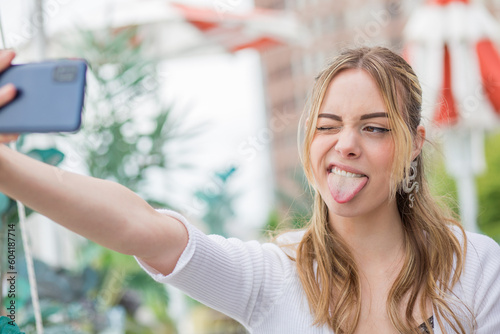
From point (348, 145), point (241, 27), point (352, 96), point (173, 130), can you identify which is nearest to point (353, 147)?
point (348, 145)

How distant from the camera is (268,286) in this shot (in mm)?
1492

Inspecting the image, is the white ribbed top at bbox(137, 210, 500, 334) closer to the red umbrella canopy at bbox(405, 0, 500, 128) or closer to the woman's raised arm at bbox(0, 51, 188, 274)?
the woman's raised arm at bbox(0, 51, 188, 274)

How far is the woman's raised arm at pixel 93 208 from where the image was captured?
0.93 metres

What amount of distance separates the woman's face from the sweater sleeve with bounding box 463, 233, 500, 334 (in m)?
0.27

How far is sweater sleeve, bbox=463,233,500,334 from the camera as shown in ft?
4.93

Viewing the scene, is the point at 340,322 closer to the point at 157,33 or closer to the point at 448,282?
the point at 448,282

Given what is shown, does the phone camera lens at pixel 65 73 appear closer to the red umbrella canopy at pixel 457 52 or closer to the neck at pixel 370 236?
the neck at pixel 370 236

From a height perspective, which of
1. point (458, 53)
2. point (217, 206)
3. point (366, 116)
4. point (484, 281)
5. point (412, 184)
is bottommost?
point (217, 206)

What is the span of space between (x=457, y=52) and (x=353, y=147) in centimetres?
363

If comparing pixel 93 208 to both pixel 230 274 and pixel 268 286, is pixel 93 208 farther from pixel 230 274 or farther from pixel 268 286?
pixel 268 286

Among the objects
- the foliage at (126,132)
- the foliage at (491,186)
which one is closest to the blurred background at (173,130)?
the foliage at (126,132)

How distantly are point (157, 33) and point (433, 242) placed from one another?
4796 mm

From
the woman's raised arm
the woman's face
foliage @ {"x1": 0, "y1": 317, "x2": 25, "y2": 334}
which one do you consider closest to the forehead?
the woman's face

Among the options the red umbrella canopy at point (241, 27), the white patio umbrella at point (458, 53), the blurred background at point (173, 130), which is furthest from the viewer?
the red umbrella canopy at point (241, 27)
